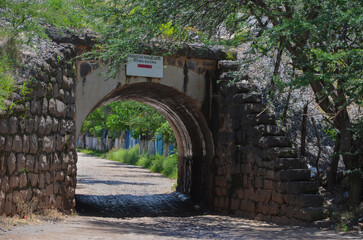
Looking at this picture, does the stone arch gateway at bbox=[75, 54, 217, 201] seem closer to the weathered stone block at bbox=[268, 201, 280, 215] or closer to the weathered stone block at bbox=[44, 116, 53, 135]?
the weathered stone block at bbox=[44, 116, 53, 135]

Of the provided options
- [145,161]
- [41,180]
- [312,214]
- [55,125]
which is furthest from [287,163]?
[145,161]

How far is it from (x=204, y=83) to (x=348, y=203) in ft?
14.4

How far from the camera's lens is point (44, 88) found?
26.9ft

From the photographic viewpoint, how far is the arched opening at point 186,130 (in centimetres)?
1153

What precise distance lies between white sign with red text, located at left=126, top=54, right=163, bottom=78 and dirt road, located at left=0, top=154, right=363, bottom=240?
295 cm

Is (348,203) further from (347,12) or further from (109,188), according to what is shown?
(109,188)

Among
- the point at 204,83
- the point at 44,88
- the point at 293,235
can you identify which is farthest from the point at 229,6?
the point at 293,235

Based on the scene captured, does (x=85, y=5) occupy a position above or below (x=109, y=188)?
above

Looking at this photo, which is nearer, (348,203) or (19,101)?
(19,101)

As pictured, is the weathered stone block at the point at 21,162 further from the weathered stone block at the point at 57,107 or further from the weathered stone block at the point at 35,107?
the weathered stone block at the point at 57,107

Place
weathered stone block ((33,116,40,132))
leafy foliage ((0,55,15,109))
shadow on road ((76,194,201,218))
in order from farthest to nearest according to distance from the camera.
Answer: shadow on road ((76,194,201,218)), weathered stone block ((33,116,40,132)), leafy foliage ((0,55,15,109))

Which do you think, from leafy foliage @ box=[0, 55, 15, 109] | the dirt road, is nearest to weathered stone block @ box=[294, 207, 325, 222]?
the dirt road

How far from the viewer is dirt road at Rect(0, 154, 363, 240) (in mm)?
6949

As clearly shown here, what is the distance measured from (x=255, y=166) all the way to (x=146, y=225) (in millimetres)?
2395
